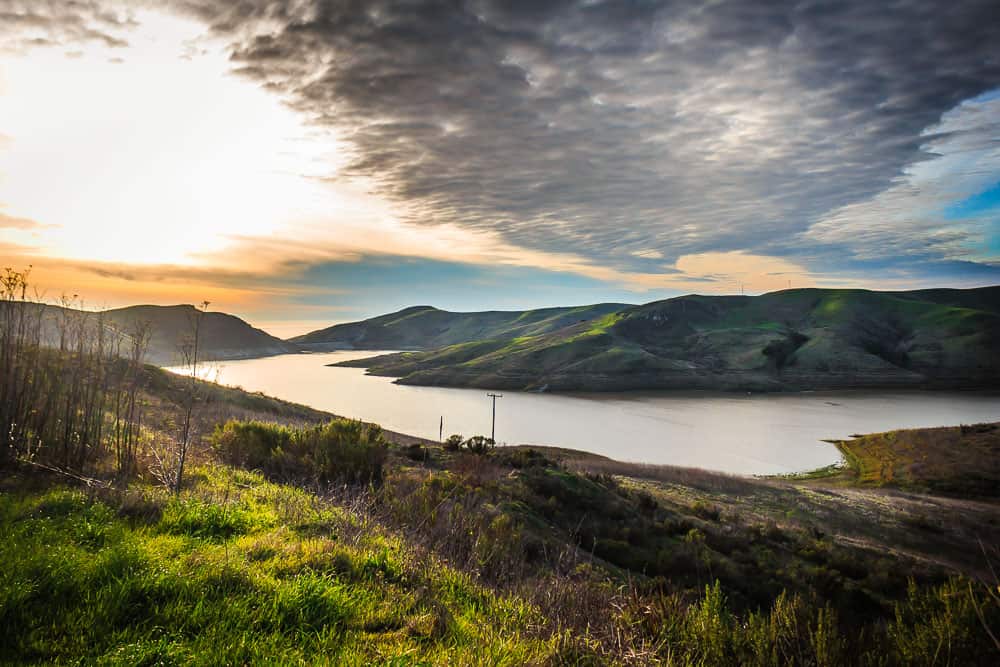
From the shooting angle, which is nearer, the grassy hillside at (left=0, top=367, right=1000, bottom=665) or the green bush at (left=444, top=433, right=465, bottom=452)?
the grassy hillside at (left=0, top=367, right=1000, bottom=665)

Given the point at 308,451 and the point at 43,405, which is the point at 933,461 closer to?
the point at 308,451

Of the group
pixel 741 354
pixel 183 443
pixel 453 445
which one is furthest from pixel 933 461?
pixel 741 354

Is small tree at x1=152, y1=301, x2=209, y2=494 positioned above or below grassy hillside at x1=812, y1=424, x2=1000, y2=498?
above

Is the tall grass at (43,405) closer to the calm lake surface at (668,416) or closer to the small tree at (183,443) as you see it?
the small tree at (183,443)

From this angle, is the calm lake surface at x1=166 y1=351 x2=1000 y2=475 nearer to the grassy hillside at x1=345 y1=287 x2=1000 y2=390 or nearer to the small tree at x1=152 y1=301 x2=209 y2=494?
the grassy hillside at x1=345 y1=287 x2=1000 y2=390

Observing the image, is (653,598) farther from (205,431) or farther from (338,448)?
(205,431)

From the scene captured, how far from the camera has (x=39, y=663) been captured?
3.27 metres

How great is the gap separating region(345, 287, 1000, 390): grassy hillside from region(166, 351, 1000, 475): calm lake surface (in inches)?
453

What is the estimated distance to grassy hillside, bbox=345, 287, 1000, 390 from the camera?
122 m

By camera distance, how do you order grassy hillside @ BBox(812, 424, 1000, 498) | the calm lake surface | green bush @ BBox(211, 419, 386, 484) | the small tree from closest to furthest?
the small tree < green bush @ BBox(211, 419, 386, 484) < grassy hillside @ BBox(812, 424, 1000, 498) < the calm lake surface

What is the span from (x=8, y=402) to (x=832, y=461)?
60.7m

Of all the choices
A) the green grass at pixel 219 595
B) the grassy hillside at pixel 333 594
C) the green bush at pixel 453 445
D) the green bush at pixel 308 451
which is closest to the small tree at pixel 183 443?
the grassy hillside at pixel 333 594

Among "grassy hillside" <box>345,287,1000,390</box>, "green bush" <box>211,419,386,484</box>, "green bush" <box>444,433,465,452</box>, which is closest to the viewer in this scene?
"green bush" <box>211,419,386,484</box>

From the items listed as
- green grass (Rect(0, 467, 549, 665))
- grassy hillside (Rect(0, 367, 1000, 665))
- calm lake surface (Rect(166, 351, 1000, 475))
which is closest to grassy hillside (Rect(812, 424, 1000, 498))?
calm lake surface (Rect(166, 351, 1000, 475))
